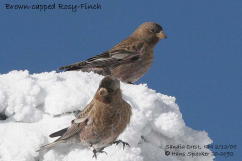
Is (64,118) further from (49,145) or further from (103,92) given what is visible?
(103,92)

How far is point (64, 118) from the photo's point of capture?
384 inches

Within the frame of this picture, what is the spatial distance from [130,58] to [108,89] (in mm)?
3914

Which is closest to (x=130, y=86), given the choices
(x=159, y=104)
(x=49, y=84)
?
(x=159, y=104)

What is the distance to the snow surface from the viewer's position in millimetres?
9258

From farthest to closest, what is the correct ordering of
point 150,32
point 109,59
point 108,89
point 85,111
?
point 150,32 < point 109,59 < point 85,111 < point 108,89

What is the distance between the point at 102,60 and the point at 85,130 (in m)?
3.39

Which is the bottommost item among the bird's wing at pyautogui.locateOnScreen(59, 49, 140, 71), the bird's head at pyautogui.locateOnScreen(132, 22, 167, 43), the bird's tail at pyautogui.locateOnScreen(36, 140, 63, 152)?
the bird's tail at pyautogui.locateOnScreen(36, 140, 63, 152)

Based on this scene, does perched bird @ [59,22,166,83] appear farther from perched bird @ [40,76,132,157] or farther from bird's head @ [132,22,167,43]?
perched bird @ [40,76,132,157]

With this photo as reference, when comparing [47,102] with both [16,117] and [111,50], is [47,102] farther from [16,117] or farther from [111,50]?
[111,50]

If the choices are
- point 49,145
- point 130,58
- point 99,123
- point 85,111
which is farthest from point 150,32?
point 49,145

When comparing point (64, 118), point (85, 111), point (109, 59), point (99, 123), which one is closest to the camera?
point (99, 123)

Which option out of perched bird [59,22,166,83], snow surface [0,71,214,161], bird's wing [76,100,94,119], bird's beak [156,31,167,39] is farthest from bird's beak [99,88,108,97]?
bird's beak [156,31,167,39]

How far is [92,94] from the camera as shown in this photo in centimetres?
1000

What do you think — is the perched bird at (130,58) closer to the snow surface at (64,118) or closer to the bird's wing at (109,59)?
the bird's wing at (109,59)
